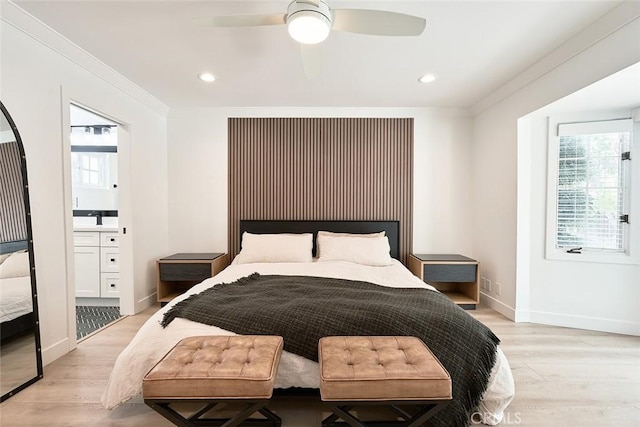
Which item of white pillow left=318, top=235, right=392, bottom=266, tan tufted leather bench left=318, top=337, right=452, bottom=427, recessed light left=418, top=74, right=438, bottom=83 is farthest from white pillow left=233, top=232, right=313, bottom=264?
recessed light left=418, top=74, right=438, bottom=83

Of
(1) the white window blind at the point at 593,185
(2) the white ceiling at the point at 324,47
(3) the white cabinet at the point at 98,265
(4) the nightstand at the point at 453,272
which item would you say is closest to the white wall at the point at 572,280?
(1) the white window blind at the point at 593,185

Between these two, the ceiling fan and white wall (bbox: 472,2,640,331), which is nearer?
the ceiling fan

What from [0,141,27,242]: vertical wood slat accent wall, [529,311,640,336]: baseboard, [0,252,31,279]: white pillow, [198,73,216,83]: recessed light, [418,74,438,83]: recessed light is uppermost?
[198,73,216,83]: recessed light

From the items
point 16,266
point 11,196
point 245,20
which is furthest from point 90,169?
point 245,20

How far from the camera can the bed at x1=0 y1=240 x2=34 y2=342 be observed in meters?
1.84

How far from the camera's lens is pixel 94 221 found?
4.05 meters

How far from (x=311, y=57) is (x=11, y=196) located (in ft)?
6.91

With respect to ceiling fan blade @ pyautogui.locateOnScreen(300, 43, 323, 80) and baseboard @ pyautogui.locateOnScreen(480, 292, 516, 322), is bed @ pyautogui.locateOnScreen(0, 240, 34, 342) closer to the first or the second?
ceiling fan blade @ pyautogui.locateOnScreen(300, 43, 323, 80)

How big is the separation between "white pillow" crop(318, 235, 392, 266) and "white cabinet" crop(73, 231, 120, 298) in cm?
241

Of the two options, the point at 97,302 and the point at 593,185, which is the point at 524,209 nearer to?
the point at 593,185

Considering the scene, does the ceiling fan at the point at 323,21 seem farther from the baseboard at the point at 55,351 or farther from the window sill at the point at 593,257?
the window sill at the point at 593,257

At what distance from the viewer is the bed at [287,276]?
157cm

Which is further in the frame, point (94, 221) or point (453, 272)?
point (94, 221)

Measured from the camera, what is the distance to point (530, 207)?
3006 mm
